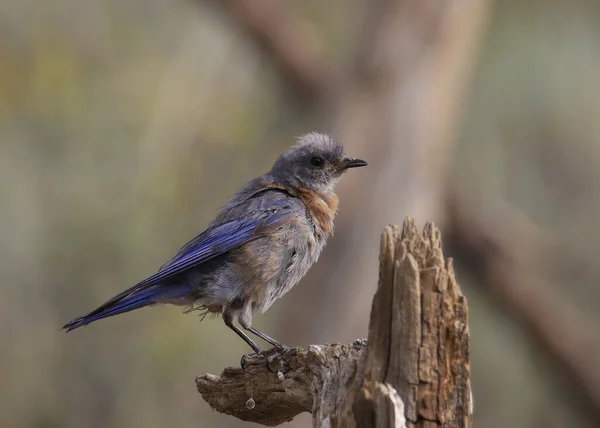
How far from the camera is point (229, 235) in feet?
21.3

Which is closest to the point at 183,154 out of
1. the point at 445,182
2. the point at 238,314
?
the point at 445,182

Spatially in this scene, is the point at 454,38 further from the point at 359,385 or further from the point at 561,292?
the point at 359,385

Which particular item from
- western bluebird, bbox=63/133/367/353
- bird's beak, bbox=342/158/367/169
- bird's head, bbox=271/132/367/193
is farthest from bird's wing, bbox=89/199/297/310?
bird's beak, bbox=342/158/367/169

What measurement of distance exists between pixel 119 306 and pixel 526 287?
20.4 feet

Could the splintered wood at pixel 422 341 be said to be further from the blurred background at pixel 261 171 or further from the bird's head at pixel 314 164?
the blurred background at pixel 261 171

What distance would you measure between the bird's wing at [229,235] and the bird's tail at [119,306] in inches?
2.4

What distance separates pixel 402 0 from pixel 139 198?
3.85 metres

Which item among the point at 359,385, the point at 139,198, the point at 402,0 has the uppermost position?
the point at 402,0

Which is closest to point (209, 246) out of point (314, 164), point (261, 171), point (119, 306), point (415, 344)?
point (119, 306)

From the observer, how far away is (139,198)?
11.7 meters

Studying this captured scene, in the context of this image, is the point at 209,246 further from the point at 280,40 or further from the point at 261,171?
the point at 261,171

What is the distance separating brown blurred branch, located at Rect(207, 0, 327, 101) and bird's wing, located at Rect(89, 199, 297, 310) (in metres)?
5.20

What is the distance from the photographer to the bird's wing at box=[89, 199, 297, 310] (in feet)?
20.8

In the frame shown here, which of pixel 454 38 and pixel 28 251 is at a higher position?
pixel 454 38
